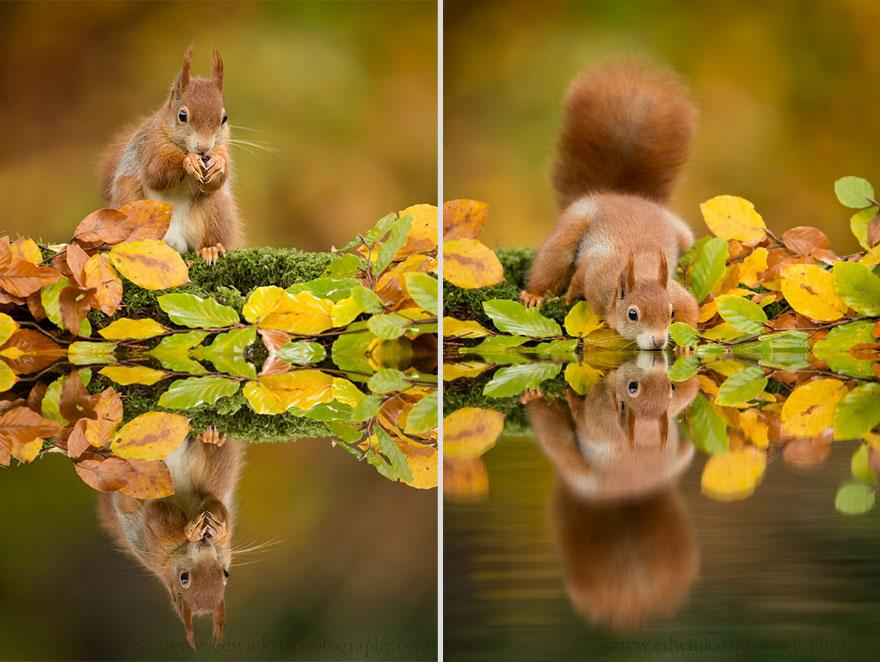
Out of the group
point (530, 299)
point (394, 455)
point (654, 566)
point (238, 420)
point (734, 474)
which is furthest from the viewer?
point (530, 299)

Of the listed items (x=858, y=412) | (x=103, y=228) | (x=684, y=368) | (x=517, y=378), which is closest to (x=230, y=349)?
(x=103, y=228)

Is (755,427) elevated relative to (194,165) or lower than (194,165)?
lower

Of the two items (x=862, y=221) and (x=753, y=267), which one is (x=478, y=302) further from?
(x=862, y=221)

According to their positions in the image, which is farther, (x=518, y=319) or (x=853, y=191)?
(x=853, y=191)

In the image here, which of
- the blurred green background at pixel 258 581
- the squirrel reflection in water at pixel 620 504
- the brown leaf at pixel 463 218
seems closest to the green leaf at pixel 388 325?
the brown leaf at pixel 463 218

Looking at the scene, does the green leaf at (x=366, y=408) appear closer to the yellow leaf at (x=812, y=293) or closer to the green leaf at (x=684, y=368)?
the green leaf at (x=684, y=368)

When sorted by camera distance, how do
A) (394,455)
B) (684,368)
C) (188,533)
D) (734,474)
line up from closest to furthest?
(188,533) → (734,474) → (394,455) → (684,368)

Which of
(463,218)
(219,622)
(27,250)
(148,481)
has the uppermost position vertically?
(463,218)
